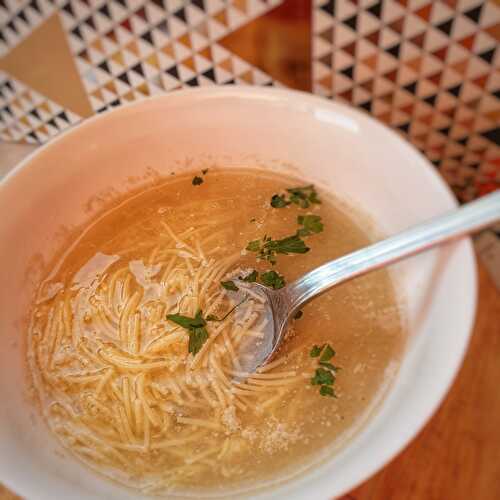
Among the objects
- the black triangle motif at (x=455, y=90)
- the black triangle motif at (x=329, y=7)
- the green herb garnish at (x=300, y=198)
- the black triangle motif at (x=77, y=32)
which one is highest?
the black triangle motif at (x=329, y=7)

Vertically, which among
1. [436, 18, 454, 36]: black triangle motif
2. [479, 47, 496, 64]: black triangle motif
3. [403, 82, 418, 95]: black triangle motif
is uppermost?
[436, 18, 454, 36]: black triangle motif

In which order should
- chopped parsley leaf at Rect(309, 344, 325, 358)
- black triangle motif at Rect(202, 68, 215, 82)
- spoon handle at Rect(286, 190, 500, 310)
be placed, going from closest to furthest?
spoon handle at Rect(286, 190, 500, 310) → chopped parsley leaf at Rect(309, 344, 325, 358) → black triangle motif at Rect(202, 68, 215, 82)

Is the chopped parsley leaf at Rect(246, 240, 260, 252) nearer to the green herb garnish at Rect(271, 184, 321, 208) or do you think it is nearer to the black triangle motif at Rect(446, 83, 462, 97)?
the green herb garnish at Rect(271, 184, 321, 208)

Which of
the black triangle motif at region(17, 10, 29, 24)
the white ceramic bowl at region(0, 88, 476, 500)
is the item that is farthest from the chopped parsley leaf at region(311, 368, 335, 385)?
the black triangle motif at region(17, 10, 29, 24)

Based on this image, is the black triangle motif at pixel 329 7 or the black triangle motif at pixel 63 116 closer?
the black triangle motif at pixel 329 7

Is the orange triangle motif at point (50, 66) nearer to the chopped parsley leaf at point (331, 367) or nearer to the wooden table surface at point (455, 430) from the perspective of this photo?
the wooden table surface at point (455, 430)

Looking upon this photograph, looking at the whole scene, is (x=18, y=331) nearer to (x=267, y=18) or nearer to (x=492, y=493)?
(x=267, y=18)

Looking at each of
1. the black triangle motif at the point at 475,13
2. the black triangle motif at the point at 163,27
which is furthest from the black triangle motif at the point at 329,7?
the black triangle motif at the point at 163,27
